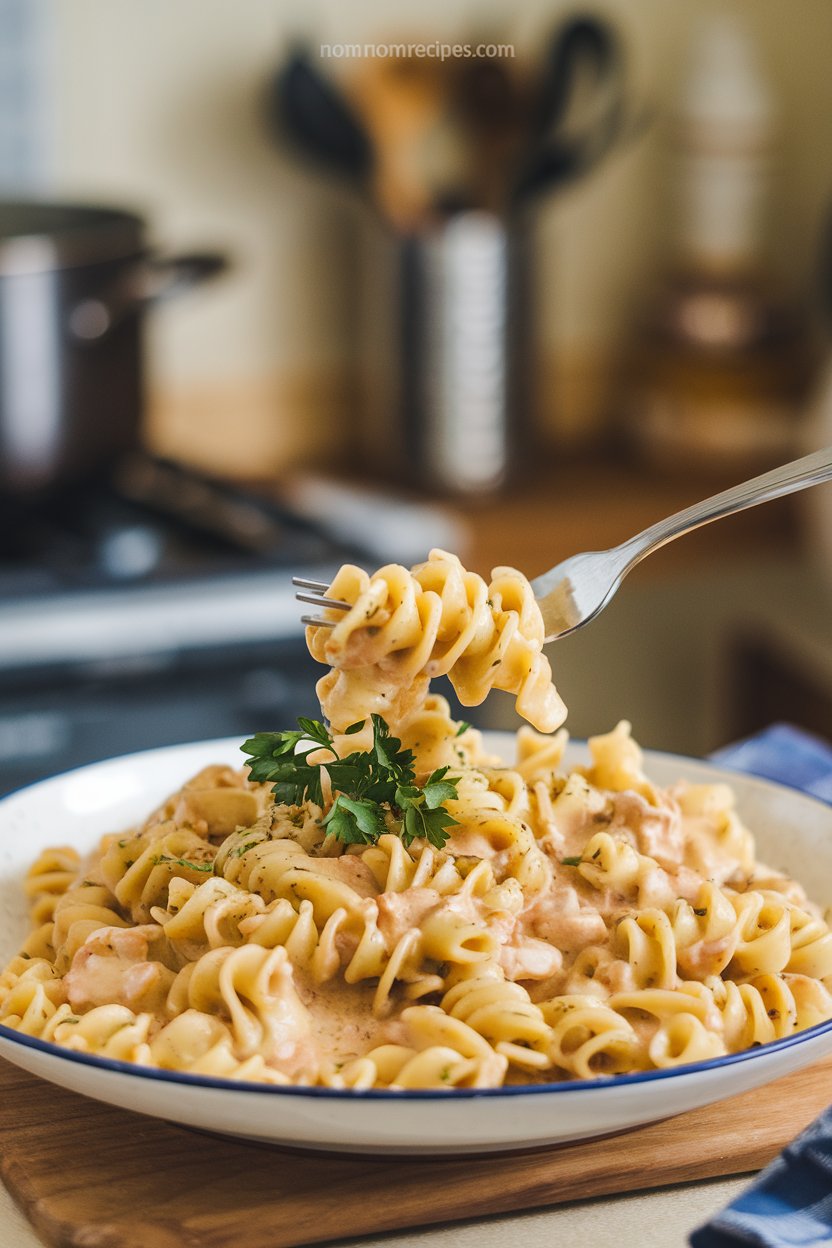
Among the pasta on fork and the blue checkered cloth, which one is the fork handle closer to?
the pasta on fork

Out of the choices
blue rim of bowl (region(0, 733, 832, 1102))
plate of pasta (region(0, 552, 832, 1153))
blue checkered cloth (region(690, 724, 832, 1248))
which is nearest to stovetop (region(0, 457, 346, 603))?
plate of pasta (region(0, 552, 832, 1153))

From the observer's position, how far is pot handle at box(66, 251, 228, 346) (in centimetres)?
268

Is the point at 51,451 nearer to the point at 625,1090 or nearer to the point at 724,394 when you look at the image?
the point at 724,394

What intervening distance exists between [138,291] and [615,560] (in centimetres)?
156

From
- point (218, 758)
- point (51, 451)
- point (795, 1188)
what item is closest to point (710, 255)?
point (51, 451)

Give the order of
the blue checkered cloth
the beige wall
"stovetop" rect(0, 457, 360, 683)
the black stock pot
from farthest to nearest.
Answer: the beige wall, the black stock pot, "stovetop" rect(0, 457, 360, 683), the blue checkered cloth

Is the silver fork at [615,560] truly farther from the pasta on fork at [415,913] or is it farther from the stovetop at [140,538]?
the stovetop at [140,538]

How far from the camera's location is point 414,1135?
1000 mm

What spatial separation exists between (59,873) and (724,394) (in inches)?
99.7

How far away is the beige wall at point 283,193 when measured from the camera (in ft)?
11.4

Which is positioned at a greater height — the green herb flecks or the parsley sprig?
the parsley sprig

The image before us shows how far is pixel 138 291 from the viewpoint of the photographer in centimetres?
274

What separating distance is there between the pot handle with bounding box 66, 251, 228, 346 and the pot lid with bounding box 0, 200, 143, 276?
0.14 ft

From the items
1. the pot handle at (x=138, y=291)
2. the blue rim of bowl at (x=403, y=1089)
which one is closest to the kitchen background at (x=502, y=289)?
Result: the pot handle at (x=138, y=291)
